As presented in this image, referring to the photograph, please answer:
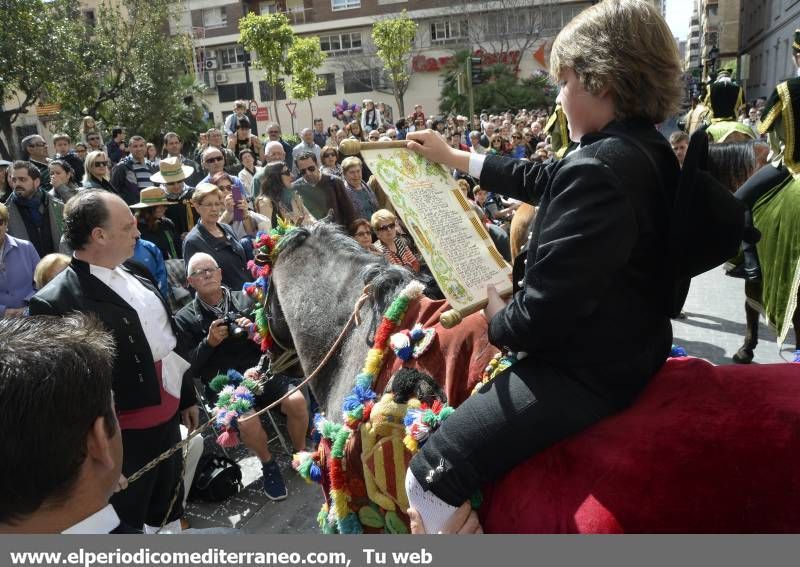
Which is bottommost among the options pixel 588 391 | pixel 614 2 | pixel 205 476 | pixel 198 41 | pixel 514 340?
pixel 205 476

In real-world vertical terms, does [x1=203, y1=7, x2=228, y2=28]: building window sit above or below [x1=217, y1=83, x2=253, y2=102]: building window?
above

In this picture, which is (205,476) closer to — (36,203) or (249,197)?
(36,203)

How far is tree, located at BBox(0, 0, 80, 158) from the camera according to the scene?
1648cm

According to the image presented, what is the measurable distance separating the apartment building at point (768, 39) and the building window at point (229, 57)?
129ft

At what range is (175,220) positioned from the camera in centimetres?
756

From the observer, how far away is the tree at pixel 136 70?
76.2 ft

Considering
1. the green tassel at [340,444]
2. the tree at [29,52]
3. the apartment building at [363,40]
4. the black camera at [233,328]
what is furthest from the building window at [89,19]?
the green tassel at [340,444]

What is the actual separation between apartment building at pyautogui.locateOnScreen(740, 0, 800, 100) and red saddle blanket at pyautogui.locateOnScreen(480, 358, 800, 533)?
31.7m

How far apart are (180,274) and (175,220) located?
1.58 metres

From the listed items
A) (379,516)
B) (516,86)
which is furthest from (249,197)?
(516,86)

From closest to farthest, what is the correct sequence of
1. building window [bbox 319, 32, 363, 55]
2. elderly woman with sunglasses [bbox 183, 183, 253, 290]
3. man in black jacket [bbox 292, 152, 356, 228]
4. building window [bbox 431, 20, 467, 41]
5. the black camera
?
the black camera
elderly woman with sunglasses [bbox 183, 183, 253, 290]
man in black jacket [bbox 292, 152, 356, 228]
building window [bbox 431, 20, 467, 41]
building window [bbox 319, 32, 363, 55]

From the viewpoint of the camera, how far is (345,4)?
2019 inches

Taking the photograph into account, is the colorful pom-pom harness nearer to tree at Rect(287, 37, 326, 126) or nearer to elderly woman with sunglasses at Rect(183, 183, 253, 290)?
elderly woman with sunglasses at Rect(183, 183, 253, 290)

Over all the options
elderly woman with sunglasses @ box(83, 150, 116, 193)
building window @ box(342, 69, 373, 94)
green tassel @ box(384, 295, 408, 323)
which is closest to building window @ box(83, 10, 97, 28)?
building window @ box(342, 69, 373, 94)
